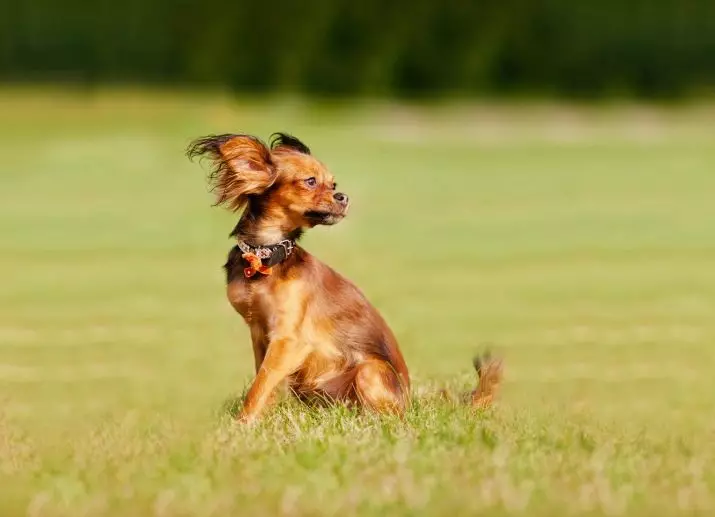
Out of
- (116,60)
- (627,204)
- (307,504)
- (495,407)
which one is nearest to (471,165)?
(627,204)

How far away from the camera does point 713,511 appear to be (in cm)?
392

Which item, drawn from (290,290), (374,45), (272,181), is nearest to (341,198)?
(272,181)

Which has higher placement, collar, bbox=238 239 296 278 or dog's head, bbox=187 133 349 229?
dog's head, bbox=187 133 349 229

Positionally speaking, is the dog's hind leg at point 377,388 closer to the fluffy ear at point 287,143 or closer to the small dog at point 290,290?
the small dog at point 290,290

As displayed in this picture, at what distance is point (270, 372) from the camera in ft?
15.0

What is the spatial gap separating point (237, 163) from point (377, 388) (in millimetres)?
997

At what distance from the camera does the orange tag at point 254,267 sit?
15.2ft

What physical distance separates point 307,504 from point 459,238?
26.9 ft

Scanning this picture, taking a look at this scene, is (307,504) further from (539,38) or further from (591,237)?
(539,38)

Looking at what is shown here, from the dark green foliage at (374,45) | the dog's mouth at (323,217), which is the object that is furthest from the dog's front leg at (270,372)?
the dark green foliage at (374,45)

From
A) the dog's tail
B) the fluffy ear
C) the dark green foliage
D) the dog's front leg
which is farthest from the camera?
Answer: the dark green foliage

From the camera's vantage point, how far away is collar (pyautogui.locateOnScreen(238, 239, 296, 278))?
463 centimetres

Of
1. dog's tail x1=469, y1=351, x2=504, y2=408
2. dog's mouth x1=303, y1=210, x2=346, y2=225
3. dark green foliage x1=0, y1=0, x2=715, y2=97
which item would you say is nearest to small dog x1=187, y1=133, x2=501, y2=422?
dog's mouth x1=303, y1=210, x2=346, y2=225

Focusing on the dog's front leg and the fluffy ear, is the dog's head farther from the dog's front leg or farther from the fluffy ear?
the dog's front leg
